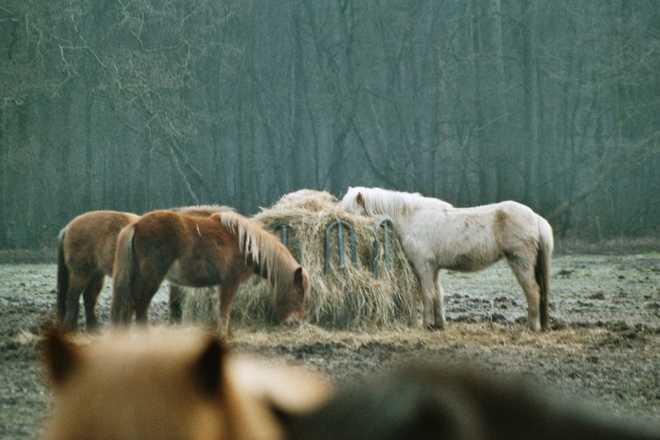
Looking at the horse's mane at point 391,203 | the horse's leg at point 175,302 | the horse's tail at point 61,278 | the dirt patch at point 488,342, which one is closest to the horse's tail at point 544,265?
the dirt patch at point 488,342

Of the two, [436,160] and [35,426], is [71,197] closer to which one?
[35,426]

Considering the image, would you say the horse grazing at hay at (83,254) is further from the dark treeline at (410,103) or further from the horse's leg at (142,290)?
the dark treeline at (410,103)

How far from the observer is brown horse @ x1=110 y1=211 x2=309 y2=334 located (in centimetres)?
403

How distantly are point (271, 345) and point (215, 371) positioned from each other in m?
3.88

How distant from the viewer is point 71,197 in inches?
245

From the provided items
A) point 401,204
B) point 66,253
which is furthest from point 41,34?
point 401,204

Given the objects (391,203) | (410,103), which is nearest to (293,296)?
(391,203)

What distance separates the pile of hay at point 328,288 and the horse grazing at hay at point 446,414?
177 inches

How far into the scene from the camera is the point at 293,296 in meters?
4.72

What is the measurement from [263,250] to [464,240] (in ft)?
5.35

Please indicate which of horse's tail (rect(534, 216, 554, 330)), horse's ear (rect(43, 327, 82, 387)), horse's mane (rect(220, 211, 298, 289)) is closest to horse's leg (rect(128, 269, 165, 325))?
horse's mane (rect(220, 211, 298, 289))

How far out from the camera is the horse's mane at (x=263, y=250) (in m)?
4.50

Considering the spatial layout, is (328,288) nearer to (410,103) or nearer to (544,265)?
(544,265)

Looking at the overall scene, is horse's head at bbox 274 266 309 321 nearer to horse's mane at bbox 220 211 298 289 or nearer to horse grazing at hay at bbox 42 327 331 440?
horse's mane at bbox 220 211 298 289
